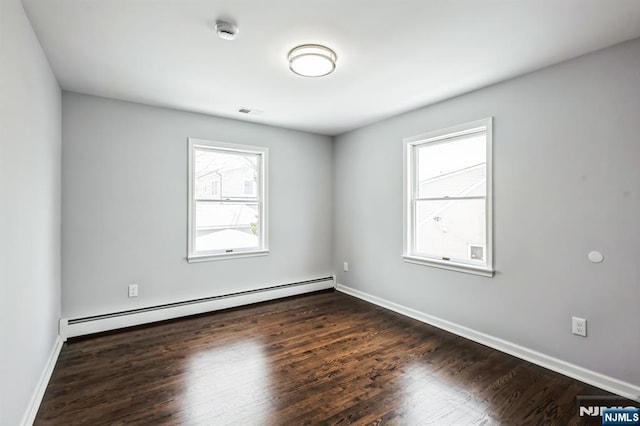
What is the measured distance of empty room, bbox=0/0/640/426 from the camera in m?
1.95

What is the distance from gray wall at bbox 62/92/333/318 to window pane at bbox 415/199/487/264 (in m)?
1.95

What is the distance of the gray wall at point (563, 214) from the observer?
221cm

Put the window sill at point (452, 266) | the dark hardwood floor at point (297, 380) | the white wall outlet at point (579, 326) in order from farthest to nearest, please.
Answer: the window sill at point (452, 266) < the white wall outlet at point (579, 326) < the dark hardwood floor at point (297, 380)

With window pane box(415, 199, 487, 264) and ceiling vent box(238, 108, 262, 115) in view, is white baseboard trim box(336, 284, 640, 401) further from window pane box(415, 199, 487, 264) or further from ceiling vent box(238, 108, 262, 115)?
ceiling vent box(238, 108, 262, 115)

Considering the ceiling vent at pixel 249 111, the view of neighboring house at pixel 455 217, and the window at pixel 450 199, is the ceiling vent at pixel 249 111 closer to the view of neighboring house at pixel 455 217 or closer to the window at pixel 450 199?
the window at pixel 450 199

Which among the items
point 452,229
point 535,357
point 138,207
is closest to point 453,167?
point 452,229

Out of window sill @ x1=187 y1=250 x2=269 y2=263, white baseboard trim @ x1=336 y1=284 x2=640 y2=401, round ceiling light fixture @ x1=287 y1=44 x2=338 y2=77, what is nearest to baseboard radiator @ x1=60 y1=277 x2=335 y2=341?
window sill @ x1=187 y1=250 x2=269 y2=263

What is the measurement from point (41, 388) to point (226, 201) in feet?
8.06

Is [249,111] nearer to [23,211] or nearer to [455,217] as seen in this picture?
[23,211]

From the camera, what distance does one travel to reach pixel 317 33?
6.93 ft

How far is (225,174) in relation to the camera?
4.10 m

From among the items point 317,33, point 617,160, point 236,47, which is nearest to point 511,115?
point 617,160

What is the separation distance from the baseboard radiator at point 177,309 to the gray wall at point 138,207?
0.23 feet

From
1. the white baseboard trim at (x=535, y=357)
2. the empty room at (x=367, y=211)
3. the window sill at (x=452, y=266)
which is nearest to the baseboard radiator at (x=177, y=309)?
the empty room at (x=367, y=211)
